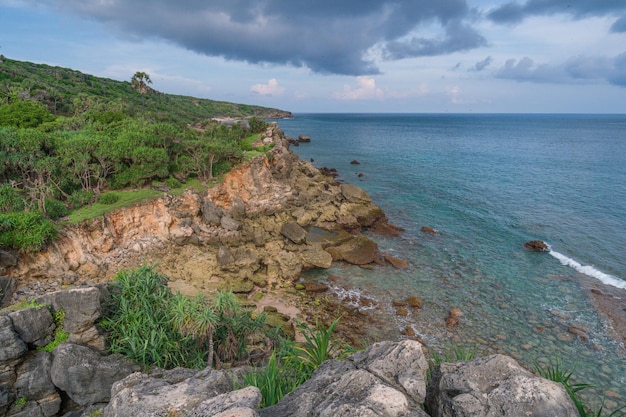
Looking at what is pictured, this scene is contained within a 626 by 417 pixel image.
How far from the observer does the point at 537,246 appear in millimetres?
31094

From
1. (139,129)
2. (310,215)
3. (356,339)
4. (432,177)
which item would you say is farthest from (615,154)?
(139,129)

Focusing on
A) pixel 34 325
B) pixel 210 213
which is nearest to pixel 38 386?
pixel 34 325

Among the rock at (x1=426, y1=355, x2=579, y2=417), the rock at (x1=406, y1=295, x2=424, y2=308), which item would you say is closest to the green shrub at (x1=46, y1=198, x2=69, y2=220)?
the rock at (x1=406, y1=295, x2=424, y2=308)

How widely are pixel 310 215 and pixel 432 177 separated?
3164 centimetres

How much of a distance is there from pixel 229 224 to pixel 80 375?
68.8ft

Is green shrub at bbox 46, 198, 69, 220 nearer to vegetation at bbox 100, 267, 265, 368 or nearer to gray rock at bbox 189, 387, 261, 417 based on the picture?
vegetation at bbox 100, 267, 265, 368

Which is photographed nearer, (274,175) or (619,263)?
(619,263)

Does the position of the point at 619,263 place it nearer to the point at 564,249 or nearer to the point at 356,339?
the point at 564,249

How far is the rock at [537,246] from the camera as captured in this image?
31042 mm

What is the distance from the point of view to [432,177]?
5931cm

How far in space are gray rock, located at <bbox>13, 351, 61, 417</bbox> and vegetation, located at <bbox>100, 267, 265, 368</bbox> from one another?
190cm

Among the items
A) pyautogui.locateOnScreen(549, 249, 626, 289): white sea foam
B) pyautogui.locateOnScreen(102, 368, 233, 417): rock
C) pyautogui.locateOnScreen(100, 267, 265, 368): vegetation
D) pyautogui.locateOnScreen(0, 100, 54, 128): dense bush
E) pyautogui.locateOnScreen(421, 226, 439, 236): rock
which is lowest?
pyautogui.locateOnScreen(549, 249, 626, 289): white sea foam

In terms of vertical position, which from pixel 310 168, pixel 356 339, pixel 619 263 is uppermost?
pixel 310 168

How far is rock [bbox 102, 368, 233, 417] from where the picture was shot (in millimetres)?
5469
